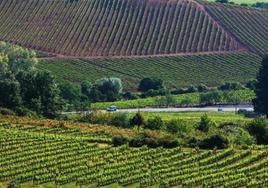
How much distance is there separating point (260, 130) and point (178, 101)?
6467 centimetres

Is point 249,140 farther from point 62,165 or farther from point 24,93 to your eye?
point 24,93

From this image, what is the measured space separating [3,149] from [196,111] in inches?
2939

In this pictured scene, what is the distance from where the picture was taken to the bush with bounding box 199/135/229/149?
333ft

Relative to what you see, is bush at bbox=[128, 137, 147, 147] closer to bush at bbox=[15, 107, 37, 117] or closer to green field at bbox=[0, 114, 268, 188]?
green field at bbox=[0, 114, 268, 188]

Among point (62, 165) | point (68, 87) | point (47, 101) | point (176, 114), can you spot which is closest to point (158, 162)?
point (62, 165)

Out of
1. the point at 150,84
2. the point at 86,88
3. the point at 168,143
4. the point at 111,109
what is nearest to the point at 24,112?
the point at 111,109

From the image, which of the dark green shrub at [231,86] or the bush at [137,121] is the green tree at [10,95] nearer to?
the bush at [137,121]

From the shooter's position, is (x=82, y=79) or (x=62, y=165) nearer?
(x=62, y=165)

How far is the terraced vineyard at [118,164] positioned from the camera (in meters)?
84.8

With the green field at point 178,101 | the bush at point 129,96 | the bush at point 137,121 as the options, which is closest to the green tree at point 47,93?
the bush at point 137,121

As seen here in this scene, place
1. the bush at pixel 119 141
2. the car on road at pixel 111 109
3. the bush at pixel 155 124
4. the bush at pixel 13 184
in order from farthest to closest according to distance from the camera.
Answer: the car on road at pixel 111 109 → the bush at pixel 155 124 → the bush at pixel 119 141 → the bush at pixel 13 184

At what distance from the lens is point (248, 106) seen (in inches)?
6973

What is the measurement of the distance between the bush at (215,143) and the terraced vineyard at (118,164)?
2.42m

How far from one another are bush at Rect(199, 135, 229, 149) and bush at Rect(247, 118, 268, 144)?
40.8ft
